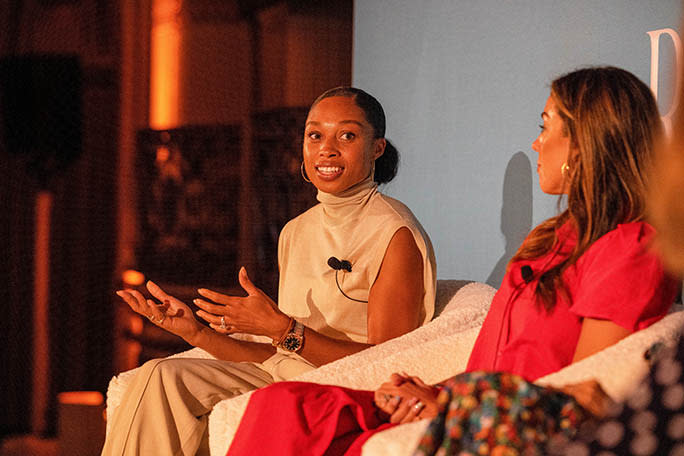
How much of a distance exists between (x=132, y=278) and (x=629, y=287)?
7.82ft

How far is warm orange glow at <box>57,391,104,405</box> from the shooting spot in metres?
3.13

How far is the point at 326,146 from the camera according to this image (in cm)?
238

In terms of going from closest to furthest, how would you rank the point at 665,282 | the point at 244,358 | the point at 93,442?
the point at 665,282 < the point at 244,358 < the point at 93,442

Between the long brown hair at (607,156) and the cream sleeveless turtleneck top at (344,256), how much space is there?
2.26ft

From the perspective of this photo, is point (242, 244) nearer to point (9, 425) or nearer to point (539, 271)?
point (9, 425)

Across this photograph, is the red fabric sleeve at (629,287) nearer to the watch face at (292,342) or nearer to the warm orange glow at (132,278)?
the watch face at (292,342)

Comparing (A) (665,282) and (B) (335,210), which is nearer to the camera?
(A) (665,282)

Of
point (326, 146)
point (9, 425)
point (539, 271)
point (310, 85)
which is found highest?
point (310, 85)

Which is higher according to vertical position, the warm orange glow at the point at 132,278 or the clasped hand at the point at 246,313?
the clasped hand at the point at 246,313

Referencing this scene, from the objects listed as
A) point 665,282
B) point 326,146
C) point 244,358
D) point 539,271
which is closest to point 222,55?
point 326,146

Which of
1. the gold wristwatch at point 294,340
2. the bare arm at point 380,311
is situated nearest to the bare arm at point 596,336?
the bare arm at point 380,311

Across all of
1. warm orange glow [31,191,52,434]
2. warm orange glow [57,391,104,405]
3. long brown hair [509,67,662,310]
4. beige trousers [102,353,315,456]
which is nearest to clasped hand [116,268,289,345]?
beige trousers [102,353,315,456]

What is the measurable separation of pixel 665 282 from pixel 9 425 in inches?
100

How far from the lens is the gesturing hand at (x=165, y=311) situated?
2193mm
